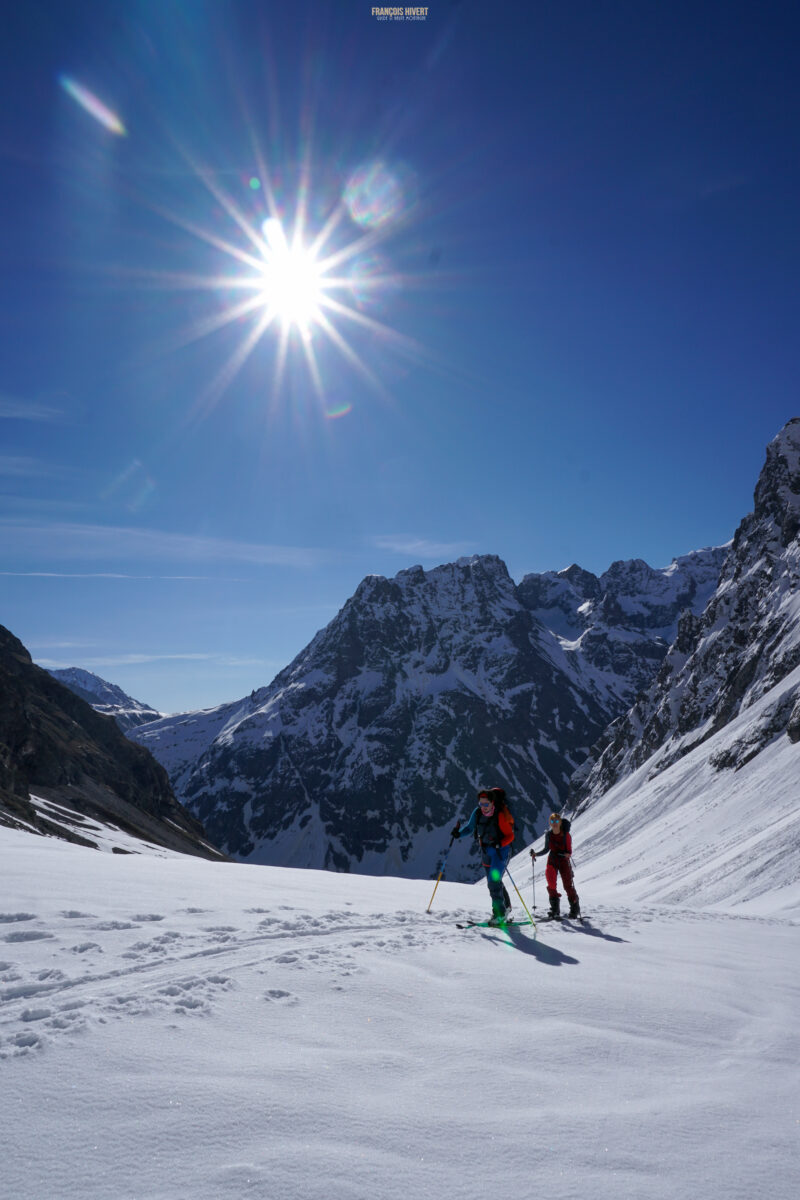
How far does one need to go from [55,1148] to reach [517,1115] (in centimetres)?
251

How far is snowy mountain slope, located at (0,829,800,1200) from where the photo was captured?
3.24m

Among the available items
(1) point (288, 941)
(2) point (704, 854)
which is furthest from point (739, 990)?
(2) point (704, 854)

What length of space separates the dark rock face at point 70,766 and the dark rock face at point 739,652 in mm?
67203

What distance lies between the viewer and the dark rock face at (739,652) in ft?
300

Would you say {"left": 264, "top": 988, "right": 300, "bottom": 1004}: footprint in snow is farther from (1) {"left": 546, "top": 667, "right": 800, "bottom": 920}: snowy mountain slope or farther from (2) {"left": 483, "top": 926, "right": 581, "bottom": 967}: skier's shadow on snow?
(1) {"left": 546, "top": 667, "right": 800, "bottom": 920}: snowy mountain slope

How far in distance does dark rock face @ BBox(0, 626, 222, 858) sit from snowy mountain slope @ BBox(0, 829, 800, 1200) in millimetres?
36201

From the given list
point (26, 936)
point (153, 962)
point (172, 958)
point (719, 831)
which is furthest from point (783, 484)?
point (26, 936)

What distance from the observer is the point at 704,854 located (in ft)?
164

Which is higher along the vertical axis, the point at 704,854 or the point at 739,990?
the point at 739,990

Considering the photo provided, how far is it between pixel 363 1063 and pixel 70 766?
74129 mm

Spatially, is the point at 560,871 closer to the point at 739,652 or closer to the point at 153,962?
the point at 153,962

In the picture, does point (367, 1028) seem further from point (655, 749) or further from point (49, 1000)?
point (655, 749)

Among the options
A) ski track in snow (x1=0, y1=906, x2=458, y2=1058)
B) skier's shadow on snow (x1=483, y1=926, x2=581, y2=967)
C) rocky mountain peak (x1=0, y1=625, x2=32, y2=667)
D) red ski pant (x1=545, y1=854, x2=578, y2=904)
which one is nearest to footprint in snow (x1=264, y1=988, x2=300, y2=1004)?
ski track in snow (x1=0, y1=906, x2=458, y2=1058)

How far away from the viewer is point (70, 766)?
226 ft
